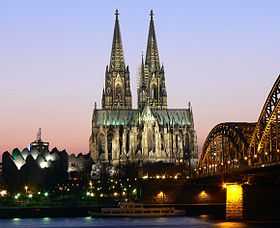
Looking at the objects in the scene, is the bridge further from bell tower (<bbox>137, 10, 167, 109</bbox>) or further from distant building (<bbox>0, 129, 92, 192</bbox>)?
bell tower (<bbox>137, 10, 167, 109</bbox>)

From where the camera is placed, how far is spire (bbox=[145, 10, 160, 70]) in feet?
615

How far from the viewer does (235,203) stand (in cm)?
7631

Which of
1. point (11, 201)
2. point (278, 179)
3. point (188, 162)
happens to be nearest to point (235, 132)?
point (278, 179)

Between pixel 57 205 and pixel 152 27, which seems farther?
pixel 152 27

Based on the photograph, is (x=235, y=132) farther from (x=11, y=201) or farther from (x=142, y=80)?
(x=142, y=80)

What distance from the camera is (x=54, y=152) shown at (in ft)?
529

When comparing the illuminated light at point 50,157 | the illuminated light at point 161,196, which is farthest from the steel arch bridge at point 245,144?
the illuminated light at point 50,157

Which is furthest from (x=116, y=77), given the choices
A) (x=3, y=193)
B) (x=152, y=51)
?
(x=3, y=193)

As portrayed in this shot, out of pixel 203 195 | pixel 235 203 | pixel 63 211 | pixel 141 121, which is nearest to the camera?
pixel 235 203

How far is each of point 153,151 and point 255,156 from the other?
10036 cm

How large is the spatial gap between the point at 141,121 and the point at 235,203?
104272 mm

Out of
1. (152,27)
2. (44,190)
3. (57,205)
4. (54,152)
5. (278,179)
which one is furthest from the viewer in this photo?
(152,27)

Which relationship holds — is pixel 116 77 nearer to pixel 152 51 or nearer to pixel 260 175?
pixel 152 51

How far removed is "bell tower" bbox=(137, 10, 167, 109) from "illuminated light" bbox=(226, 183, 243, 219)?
10966 cm
